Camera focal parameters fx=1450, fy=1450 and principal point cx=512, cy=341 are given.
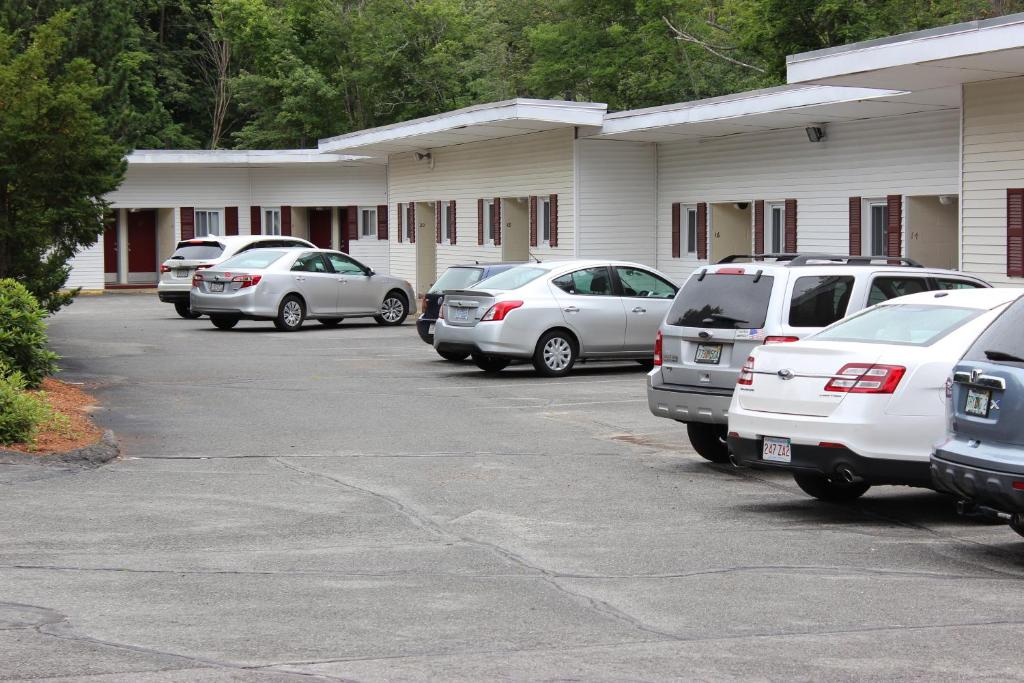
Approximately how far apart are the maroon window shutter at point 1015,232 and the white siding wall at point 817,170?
3.32 metres

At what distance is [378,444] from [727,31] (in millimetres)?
39316

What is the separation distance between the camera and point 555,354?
64.7 feet

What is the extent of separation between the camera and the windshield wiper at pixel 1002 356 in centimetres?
789

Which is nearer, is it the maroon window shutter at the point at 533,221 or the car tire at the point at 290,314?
the car tire at the point at 290,314

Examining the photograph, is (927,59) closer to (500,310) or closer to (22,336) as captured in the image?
(500,310)

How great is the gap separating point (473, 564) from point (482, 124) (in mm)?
21626

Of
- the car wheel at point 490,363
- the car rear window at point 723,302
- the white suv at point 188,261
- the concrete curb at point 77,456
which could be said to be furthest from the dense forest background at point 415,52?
the car rear window at point 723,302

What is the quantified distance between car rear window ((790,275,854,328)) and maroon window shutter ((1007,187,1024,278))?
24.6 feet

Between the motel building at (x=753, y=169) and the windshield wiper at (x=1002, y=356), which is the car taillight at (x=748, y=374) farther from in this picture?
the motel building at (x=753, y=169)

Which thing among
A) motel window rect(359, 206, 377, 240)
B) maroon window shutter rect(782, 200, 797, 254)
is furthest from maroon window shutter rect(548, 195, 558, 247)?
motel window rect(359, 206, 377, 240)

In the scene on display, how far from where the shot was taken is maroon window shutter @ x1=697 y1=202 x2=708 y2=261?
1110 inches

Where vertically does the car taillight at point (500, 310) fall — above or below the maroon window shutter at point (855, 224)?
below

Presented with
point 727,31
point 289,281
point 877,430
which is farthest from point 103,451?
point 727,31

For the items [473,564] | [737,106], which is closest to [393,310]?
[737,106]
